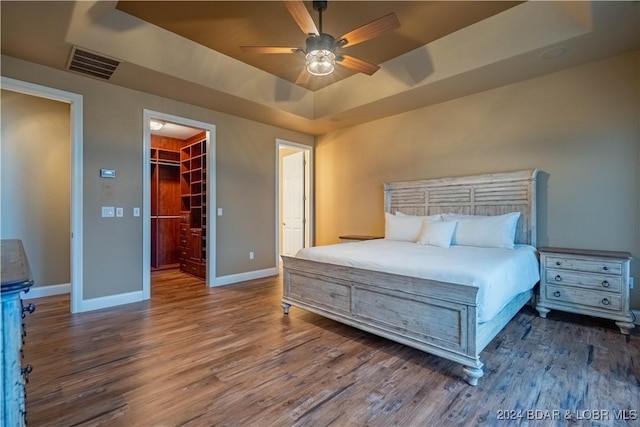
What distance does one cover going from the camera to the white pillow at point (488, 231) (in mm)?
3266

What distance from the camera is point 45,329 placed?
2.89 meters

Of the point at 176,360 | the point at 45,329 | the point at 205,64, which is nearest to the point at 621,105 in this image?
the point at 205,64

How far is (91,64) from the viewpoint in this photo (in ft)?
10.2

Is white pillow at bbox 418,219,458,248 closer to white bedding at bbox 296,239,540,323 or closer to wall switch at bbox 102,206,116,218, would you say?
white bedding at bbox 296,239,540,323

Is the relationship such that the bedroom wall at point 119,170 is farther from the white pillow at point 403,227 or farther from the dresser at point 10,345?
the dresser at point 10,345

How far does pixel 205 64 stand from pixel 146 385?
3.31 metres

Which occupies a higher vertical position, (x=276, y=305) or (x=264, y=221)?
(x=264, y=221)

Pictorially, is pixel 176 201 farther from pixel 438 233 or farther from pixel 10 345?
pixel 10 345

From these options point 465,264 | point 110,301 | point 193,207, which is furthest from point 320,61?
point 193,207

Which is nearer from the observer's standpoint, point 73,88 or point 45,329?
point 45,329

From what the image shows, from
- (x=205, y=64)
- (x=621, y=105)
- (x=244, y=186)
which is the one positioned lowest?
(x=244, y=186)

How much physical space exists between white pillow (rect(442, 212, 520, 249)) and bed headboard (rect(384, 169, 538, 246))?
0.20 metres

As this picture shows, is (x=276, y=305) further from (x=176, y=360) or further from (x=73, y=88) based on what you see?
(x=73, y=88)

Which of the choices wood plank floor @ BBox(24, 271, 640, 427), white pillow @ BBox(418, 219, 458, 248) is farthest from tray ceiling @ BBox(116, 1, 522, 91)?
wood plank floor @ BBox(24, 271, 640, 427)
